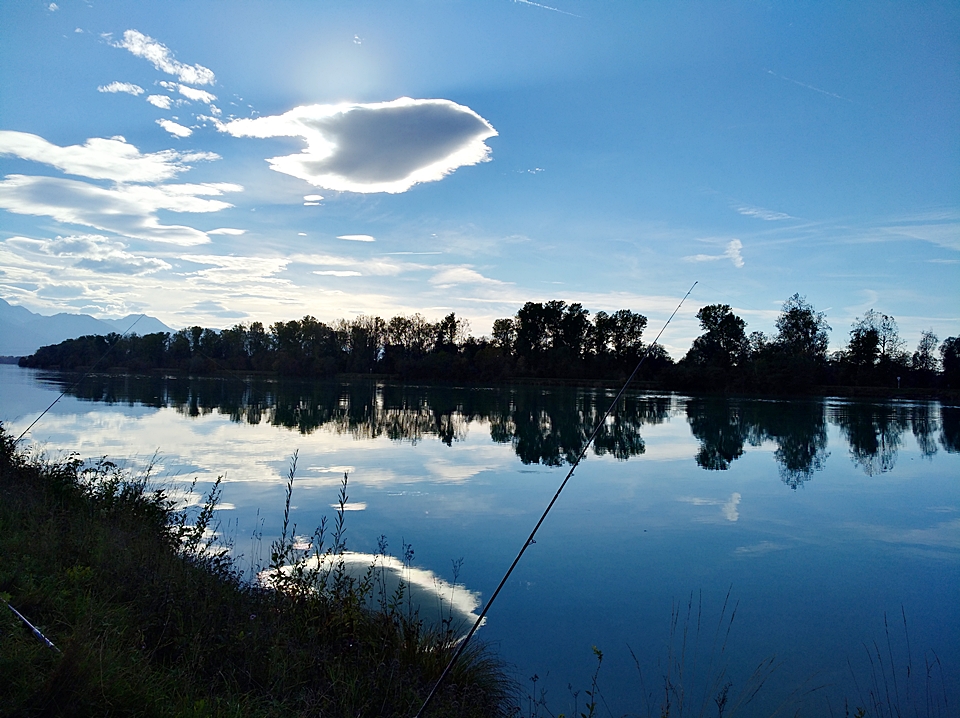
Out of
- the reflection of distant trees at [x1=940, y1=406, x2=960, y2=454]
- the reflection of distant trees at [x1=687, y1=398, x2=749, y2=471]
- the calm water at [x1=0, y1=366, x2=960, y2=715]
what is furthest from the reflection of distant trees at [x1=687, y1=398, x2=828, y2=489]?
the reflection of distant trees at [x1=940, y1=406, x2=960, y2=454]

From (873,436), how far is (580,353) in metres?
59.7

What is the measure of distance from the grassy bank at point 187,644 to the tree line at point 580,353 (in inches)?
1734

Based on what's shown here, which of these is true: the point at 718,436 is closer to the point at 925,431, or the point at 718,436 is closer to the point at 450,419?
the point at 450,419

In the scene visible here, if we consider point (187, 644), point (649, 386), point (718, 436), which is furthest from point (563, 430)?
point (649, 386)

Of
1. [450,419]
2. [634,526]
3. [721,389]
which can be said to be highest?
[721,389]

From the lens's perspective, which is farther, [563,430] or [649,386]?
[649,386]

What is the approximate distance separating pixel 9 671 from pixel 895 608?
776 cm

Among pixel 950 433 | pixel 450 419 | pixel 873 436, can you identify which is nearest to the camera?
pixel 873 436

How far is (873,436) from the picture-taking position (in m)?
25.0

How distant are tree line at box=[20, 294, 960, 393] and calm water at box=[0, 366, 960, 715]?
32.9 m

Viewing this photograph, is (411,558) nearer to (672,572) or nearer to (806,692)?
(672,572)

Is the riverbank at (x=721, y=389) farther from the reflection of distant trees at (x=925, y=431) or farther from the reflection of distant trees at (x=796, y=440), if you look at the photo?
the reflection of distant trees at (x=925, y=431)

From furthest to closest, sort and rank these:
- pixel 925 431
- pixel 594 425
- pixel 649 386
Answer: pixel 649 386, pixel 925 431, pixel 594 425

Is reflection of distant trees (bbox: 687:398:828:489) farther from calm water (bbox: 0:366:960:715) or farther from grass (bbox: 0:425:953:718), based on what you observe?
grass (bbox: 0:425:953:718)
